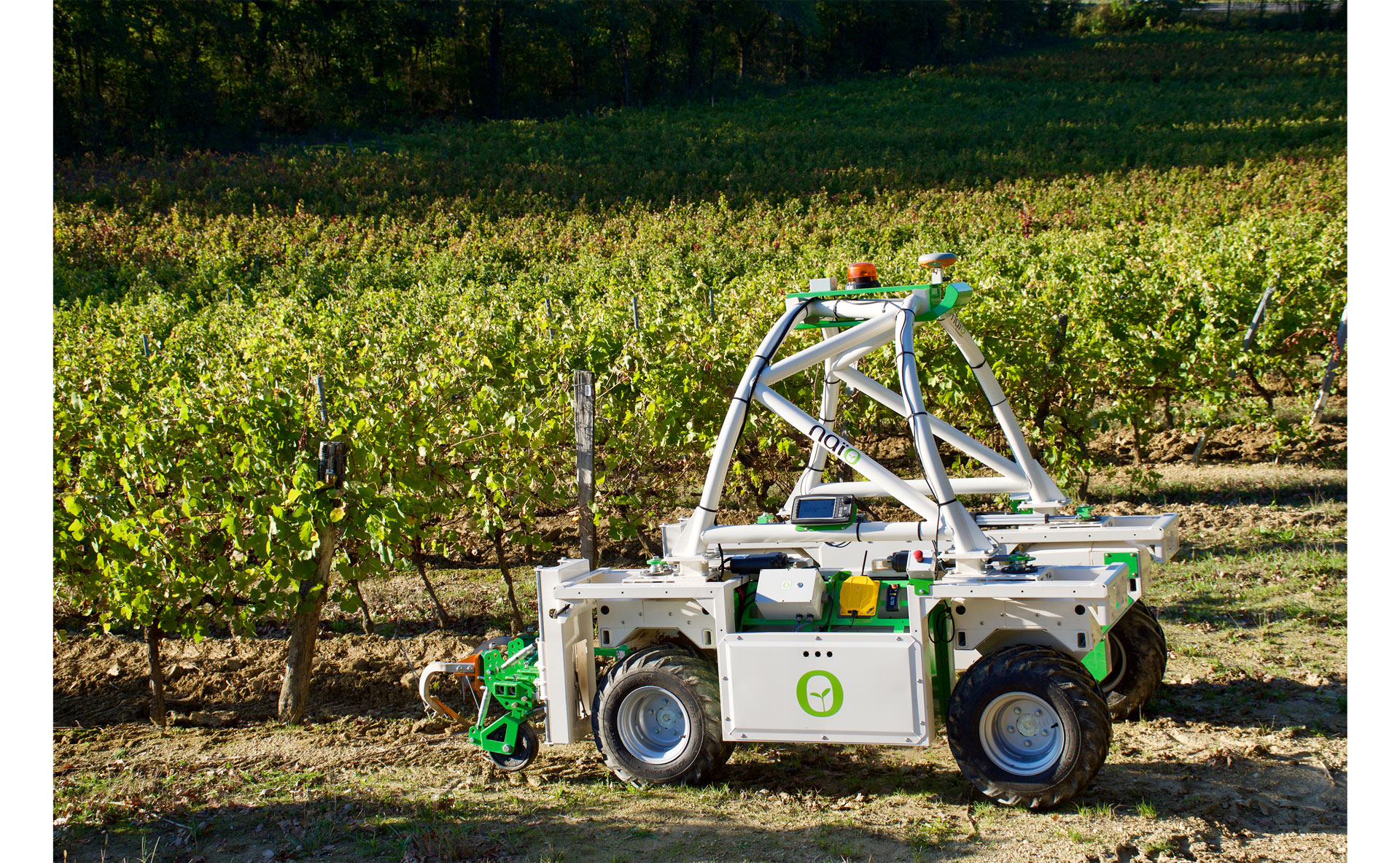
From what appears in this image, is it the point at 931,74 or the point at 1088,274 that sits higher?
the point at 931,74

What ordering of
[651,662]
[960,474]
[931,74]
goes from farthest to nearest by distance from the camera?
[931,74] → [960,474] → [651,662]

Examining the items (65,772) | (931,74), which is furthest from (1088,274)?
(931,74)

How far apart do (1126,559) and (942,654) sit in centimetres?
112

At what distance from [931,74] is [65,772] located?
60.0 m

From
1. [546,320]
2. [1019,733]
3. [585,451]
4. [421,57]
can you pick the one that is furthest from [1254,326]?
[421,57]

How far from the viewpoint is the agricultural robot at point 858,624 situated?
12.5 feet

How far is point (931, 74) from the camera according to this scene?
2277 inches

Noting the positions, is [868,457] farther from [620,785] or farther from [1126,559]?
[620,785]

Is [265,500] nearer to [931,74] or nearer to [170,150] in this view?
[170,150]

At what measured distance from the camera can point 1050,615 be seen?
3863 millimetres

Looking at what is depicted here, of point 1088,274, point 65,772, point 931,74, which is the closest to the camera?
point 65,772

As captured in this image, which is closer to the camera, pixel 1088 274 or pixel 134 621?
pixel 134 621

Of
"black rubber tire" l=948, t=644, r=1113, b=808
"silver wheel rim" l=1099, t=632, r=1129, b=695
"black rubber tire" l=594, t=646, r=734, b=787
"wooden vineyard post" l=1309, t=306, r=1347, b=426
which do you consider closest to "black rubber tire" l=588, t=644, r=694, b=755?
"black rubber tire" l=594, t=646, r=734, b=787

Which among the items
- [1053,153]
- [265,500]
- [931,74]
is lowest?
[265,500]
